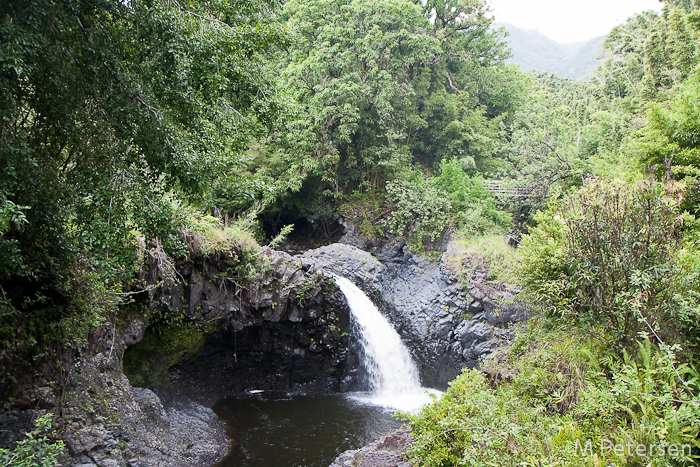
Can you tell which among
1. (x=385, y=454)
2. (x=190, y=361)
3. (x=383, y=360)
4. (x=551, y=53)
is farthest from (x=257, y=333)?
(x=551, y=53)

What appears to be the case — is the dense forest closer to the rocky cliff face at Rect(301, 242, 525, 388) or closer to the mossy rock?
the mossy rock

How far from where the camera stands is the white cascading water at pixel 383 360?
40.0 ft

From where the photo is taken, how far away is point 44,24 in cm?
441

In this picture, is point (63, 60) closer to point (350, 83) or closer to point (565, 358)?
point (565, 358)

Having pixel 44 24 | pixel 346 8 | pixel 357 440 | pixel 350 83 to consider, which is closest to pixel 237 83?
pixel 44 24

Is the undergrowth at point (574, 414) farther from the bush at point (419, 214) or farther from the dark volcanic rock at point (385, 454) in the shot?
the bush at point (419, 214)

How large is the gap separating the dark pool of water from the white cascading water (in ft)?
3.50

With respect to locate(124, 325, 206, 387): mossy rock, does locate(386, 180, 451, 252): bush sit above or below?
above

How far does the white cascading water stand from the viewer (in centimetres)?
1218

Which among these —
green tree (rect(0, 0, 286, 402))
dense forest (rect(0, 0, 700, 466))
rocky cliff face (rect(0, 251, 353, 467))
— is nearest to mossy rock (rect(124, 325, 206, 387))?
rocky cliff face (rect(0, 251, 353, 467))

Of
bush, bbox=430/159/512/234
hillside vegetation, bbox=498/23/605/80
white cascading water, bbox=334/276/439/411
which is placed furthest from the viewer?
hillside vegetation, bbox=498/23/605/80

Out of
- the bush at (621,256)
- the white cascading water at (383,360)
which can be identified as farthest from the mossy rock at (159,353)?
the bush at (621,256)

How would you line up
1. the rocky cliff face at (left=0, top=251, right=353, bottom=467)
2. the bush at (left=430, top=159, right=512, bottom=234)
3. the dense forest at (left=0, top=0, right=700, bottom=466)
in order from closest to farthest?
the dense forest at (left=0, top=0, right=700, bottom=466)
the rocky cliff face at (left=0, top=251, right=353, bottom=467)
the bush at (left=430, top=159, right=512, bottom=234)

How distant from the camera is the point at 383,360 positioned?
41.6 ft
